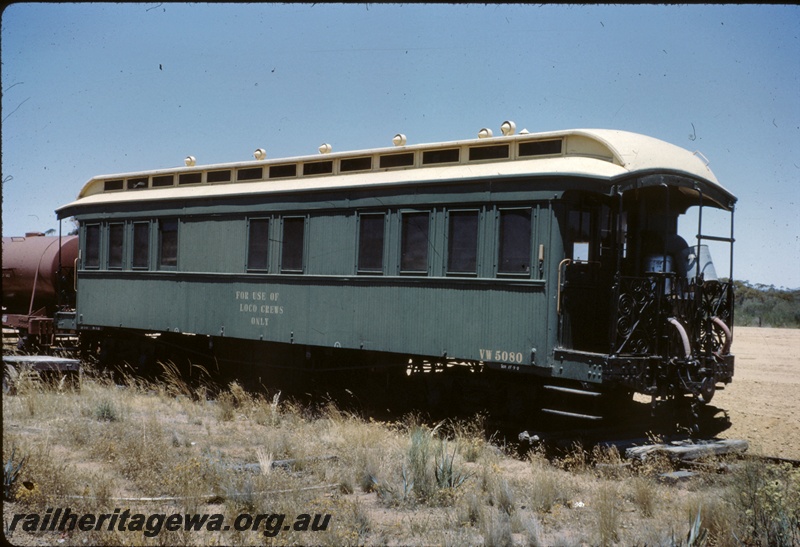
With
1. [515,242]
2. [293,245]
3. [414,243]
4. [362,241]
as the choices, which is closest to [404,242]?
[414,243]

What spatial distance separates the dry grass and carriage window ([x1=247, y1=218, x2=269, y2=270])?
314 cm

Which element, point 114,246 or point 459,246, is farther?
point 114,246

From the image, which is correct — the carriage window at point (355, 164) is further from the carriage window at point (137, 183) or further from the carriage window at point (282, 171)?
the carriage window at point (137, 183)

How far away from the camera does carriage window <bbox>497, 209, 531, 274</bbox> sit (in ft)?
31.1

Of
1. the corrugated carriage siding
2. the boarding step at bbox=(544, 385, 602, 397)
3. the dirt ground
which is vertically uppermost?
the corrugated carriage siding

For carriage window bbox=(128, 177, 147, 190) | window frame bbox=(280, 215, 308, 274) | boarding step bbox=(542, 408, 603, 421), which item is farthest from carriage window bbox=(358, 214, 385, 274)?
carriage window bbox=(128, 177, 147, 190)

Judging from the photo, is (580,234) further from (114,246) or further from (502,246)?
(114,246)

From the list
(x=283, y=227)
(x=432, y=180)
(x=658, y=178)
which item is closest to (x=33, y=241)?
(x=283, y=227)

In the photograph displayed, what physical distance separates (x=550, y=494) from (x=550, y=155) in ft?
14.3

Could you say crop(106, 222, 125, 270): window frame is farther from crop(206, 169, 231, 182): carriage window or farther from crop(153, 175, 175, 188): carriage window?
crop(206, 169, 231, 182): carriage window

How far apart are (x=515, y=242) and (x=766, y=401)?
587 centimetres

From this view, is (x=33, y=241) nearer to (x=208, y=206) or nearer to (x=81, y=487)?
(x=208, y=206)

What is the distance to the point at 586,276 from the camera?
31.7 feet

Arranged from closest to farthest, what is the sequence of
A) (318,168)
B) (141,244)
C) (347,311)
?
(347,311)
(318,168)
(141,244)
